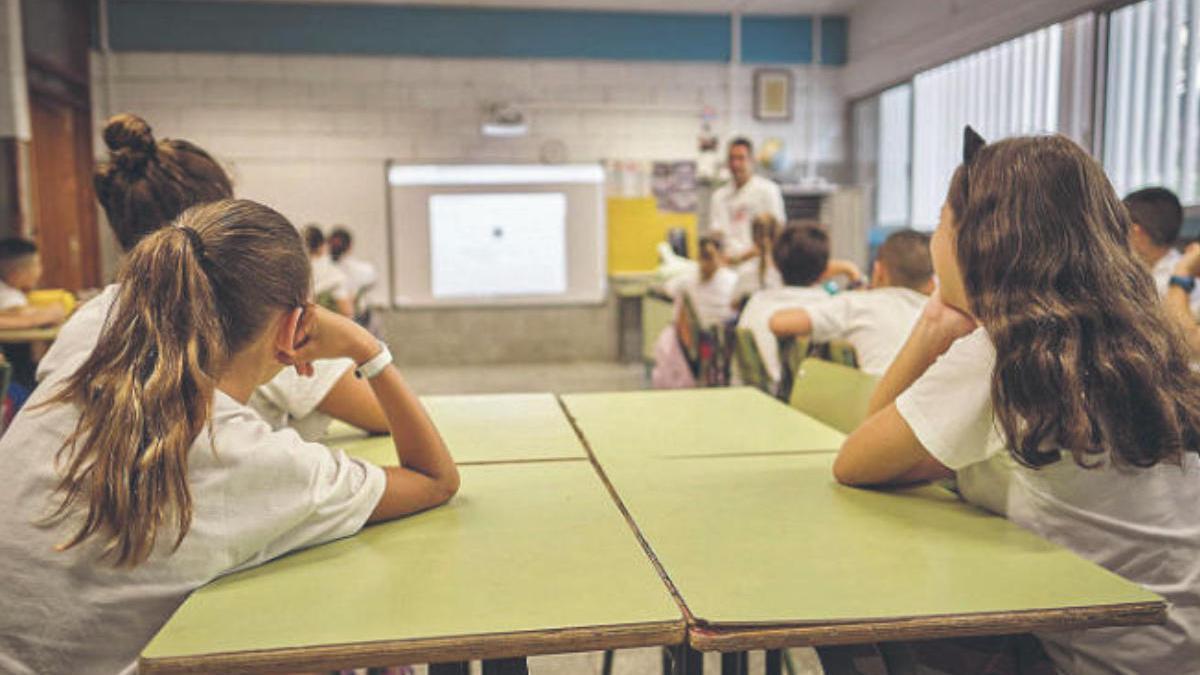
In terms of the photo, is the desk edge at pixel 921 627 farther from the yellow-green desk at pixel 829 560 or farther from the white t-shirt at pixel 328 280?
the white t-shirt at pixel 328 280

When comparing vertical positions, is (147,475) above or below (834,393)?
above

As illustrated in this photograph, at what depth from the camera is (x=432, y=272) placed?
26.9 feet

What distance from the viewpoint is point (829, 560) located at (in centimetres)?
111

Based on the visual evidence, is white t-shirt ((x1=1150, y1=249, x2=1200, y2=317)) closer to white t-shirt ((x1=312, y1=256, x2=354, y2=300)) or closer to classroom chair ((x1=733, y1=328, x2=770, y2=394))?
classroom chair ((x1=733, y1=328, x2=770, y2=394))

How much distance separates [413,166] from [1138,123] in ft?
17.4

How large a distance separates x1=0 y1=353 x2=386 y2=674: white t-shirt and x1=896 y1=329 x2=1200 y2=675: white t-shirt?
2.69 feet

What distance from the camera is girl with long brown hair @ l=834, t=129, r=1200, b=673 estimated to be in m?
1.18

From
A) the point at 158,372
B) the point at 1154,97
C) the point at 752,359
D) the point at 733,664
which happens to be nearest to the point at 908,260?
the point at 752,359

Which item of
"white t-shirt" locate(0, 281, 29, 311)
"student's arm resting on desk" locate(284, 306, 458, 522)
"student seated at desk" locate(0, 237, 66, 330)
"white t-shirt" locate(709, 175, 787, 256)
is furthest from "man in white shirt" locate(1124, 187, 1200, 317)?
"white t-shirt" locate(0, 281, 29, 311)

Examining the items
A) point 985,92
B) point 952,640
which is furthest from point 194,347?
point 985,92

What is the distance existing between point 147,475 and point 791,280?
3097 millimetres

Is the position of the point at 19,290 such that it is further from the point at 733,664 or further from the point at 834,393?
the point at 733,664

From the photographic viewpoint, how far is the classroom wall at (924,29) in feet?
18.6

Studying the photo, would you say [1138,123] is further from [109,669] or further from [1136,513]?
[109,669]
